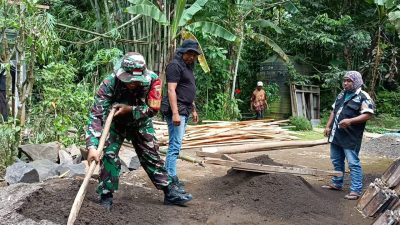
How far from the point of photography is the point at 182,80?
5.36m

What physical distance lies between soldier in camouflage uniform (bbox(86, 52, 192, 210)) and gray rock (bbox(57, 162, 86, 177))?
151 cm

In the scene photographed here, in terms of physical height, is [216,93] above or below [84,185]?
above

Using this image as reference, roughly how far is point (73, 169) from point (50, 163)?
1.46 ft

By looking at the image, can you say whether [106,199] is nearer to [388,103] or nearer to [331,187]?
[331,187]

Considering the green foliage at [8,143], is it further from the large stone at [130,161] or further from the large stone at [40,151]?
the large stone at [130,161]

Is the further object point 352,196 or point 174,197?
point 352,196

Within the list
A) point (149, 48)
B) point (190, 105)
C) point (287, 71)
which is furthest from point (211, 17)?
point (190, 105)

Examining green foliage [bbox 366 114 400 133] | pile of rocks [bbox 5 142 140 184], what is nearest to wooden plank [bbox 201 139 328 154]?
pile of rocks [bbox 5 142 140 184]

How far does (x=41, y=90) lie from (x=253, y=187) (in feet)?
15.3

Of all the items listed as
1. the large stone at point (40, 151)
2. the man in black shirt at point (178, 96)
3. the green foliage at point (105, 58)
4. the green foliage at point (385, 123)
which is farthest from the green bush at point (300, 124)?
the man in black shirt at point (178, 96)

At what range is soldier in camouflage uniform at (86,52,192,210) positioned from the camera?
4.18 meters

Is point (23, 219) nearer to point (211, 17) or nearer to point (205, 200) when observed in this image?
point (205, 200)

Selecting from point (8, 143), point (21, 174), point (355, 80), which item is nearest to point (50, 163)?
point (8, 143)

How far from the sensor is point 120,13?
14227 millimetres
